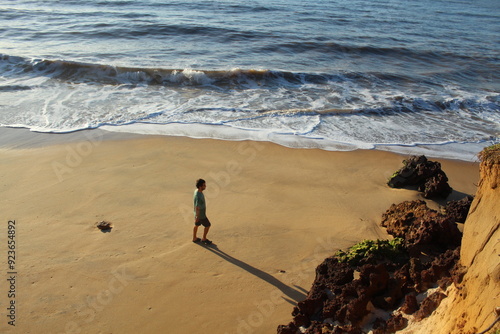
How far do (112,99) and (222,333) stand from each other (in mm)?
10435

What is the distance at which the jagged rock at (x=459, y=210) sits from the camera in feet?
21.9

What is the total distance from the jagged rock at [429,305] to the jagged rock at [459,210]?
2735 mm

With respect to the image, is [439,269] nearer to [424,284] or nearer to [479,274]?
[424,284]

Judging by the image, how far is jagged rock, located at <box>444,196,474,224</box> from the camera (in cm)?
669

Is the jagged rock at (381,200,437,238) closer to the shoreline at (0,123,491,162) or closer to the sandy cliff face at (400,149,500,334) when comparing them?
the sandy cliff face at (400,149,500,334)

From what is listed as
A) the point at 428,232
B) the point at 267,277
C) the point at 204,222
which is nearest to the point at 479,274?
the point at 428,232

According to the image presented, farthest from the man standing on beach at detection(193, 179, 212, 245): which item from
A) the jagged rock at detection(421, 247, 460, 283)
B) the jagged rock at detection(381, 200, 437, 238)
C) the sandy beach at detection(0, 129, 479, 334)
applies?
the jagged rock at detection(421, 247, 460, 283)

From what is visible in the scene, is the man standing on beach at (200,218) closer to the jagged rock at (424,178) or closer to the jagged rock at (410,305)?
the jagged rock at (410,305)

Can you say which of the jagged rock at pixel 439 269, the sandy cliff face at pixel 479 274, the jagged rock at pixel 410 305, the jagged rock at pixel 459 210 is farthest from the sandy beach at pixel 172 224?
the sandy cliff face at pixel 479 274

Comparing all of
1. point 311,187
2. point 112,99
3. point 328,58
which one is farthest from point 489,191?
point 328,58

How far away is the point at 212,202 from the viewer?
7.52 metres

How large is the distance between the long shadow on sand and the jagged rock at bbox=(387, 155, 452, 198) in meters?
3.80

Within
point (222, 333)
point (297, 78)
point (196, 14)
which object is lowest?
point (222, 333)

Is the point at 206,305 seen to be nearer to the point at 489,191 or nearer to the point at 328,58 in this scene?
the point at 489,191
